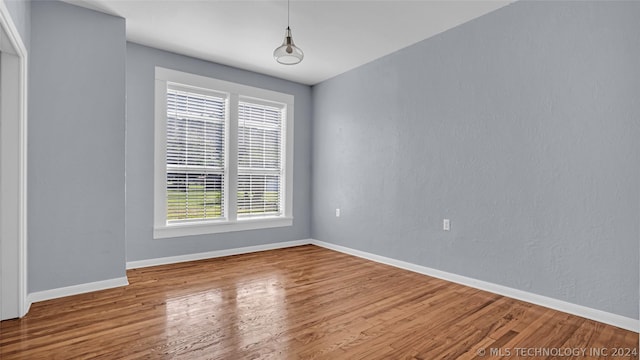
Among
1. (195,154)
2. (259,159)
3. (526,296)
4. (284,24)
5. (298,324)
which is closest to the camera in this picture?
(298,324)

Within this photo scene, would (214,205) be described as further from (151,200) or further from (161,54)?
(161,54)

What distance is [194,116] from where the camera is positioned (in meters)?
4.54

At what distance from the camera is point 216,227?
15.4 ft

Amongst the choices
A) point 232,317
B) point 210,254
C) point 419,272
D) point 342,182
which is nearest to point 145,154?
point 210,254

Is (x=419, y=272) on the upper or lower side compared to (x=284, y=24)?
lower

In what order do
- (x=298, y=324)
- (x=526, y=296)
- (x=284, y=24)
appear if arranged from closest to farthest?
(x=298, y=324) → (x=526, y=296) → (x=284, y=24)

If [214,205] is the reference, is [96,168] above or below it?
above

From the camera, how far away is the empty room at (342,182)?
247cm

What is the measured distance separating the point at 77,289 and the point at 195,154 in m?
2.06

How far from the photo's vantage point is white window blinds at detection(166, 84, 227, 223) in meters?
4.39

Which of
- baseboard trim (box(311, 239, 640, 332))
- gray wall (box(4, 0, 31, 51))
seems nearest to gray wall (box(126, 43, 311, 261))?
gray wall (box(4, 0, 31, 51))

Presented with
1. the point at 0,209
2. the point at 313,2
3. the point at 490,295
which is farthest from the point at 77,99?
the point at 490,295

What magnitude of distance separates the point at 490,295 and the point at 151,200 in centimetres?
398

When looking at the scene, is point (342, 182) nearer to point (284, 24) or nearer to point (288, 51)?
point (284, 24)
